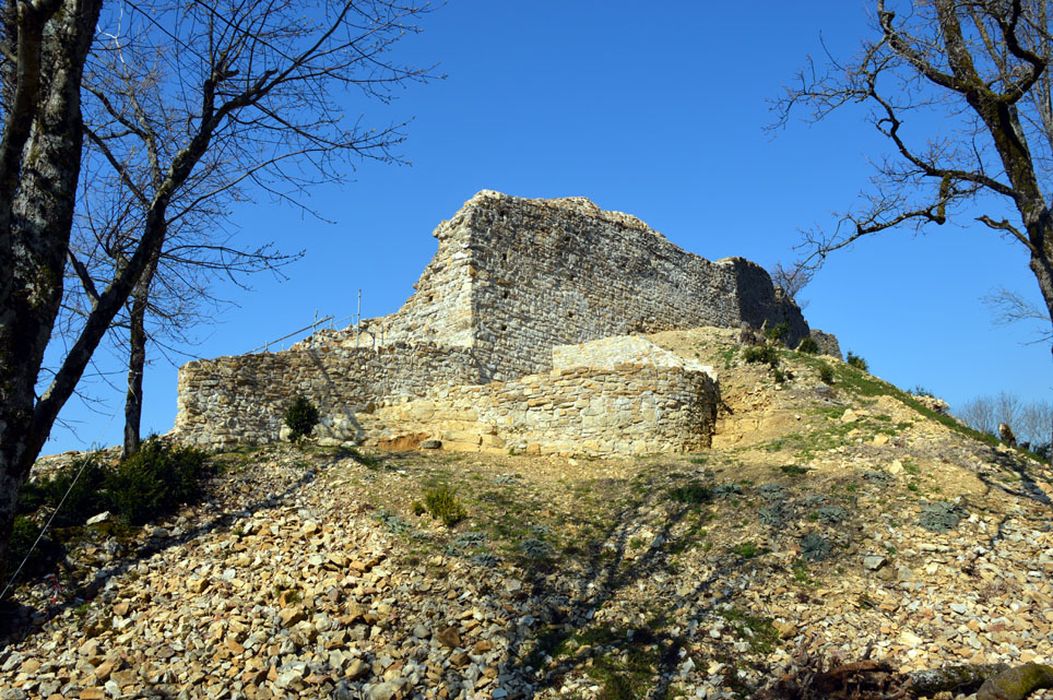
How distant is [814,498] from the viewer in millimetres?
13305

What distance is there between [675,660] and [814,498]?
4980mm

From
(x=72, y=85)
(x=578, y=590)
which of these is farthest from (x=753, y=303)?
(x=72, y=85)

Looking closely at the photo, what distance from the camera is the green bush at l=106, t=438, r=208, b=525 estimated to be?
12.9 m

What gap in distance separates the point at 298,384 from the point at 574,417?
20.6 feet

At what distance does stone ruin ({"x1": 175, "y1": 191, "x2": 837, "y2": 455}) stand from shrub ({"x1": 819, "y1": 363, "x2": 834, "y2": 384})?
2.75 m

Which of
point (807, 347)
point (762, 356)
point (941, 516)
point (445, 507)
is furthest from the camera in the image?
point (807, 347)

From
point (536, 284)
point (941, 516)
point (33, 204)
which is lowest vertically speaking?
point (941, 516)

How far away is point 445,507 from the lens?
13.0m

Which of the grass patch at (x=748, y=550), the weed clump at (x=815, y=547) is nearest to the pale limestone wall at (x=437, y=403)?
the grass patch at (x=748, y=550)

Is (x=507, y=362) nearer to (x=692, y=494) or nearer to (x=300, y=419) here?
(x=300, y=419)

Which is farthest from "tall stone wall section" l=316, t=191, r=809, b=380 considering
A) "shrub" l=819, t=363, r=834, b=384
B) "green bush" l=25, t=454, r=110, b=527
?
"green bush" l=25, t=454, r=110, b=527

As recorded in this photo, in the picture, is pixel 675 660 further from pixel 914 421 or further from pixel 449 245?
pixel 449 245

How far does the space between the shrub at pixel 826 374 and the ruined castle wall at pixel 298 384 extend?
8.75m

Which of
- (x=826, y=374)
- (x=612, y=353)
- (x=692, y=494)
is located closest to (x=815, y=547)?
(x=692, y=494)
